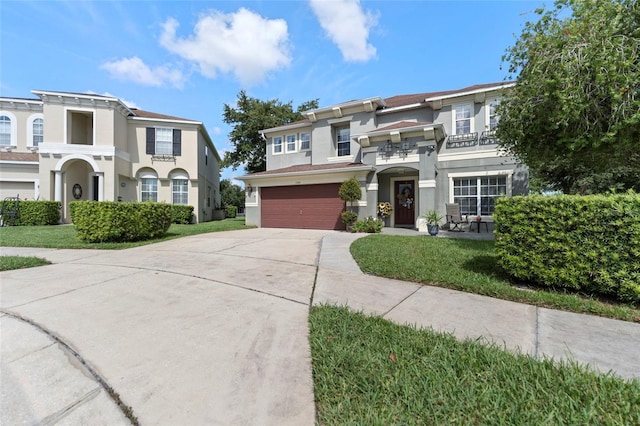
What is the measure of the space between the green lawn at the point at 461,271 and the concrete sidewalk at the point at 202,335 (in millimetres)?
269

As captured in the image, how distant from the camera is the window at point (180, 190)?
61.9 feet

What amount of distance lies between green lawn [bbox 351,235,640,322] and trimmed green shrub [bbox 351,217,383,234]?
3.65 metres

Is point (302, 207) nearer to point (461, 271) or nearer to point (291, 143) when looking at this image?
point (291, 143)

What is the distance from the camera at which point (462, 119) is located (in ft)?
41.3

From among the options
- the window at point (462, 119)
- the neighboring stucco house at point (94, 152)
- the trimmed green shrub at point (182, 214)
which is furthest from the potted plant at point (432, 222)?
the neighboring stucco house at point (94, 152)

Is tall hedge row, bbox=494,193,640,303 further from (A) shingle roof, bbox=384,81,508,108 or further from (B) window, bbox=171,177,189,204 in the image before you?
(B) window, bbox=171,177,189,204

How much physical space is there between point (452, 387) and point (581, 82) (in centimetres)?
634

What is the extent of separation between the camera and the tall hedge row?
3.53 m

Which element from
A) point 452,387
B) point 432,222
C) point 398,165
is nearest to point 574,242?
point 452,387

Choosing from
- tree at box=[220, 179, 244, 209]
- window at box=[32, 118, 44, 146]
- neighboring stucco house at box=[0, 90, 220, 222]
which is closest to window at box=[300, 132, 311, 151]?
neighboring stucco house at box=[0, 90, 220, 222]

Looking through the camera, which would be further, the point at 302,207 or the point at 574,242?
the point at 302,207

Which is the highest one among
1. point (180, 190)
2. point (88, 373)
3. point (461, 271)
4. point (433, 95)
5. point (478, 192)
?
point (433, 95)

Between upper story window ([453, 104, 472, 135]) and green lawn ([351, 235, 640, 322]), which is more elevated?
upper story window ([453, 104, 472, 135])

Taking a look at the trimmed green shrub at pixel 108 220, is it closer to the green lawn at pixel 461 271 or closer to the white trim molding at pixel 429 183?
the green lawn at pixel 461 271
